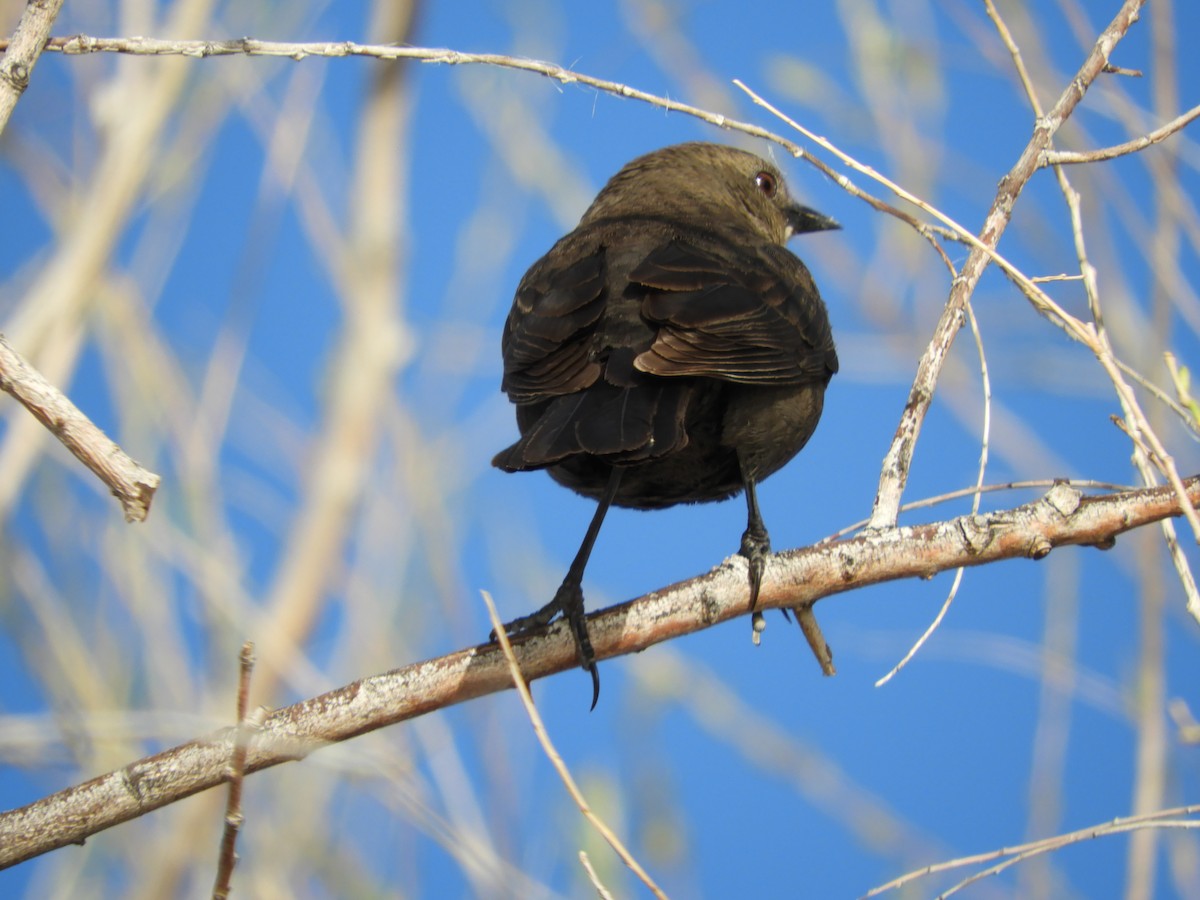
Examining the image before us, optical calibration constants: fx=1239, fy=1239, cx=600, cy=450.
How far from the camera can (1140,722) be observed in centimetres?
369

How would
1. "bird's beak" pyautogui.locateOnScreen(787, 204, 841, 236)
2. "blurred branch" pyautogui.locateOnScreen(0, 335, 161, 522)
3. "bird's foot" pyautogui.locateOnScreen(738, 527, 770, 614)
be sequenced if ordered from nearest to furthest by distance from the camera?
"blurred branch" pyautogui.locateOnScreen(0, 335, 161, 522) < "bird's foot" pyautogui.locateOnScreen(738, 527, 770, 614) < "bird's beak" pyautogui.locateOnScreen(787, 204, 841, 236)

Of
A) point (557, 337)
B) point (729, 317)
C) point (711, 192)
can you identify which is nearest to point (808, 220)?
point (711, 192)

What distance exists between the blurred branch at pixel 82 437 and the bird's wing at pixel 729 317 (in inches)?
65.1

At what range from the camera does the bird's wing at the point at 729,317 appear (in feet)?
10.8

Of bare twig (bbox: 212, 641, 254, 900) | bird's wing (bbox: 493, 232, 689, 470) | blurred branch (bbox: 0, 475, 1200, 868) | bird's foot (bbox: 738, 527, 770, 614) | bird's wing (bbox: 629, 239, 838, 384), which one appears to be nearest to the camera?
bare twig (bbox: 212, 641, 254, 900)

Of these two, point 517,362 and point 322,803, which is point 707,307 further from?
point 322,803

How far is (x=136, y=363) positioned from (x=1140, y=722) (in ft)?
12.3

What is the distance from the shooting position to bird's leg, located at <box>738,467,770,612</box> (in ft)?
9.35

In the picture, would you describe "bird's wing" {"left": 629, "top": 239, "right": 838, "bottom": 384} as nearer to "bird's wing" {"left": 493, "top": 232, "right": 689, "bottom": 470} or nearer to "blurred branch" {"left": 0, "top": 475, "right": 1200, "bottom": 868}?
"bird's wing" {"left": 493, "top": 232, "right": 689, "bottom": 470}

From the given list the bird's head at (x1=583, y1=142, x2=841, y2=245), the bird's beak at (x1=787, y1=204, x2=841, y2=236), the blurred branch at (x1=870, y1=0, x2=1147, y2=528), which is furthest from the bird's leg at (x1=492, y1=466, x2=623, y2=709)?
the bird's beak at (x1=787, y1=204, x2=841, y2=236)

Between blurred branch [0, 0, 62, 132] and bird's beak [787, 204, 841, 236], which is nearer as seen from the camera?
blurred branch [0, 0, 62, 132]

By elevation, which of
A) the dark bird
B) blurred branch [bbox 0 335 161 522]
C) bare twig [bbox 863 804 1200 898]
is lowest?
bare twig [bbox 863 804 1200 898]

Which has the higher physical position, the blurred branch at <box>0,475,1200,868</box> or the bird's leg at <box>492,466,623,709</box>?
the bird's leg at <box>492,466,623,709</box>

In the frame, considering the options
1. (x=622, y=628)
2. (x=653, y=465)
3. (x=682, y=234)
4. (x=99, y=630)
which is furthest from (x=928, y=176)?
(x=99, y=630)
